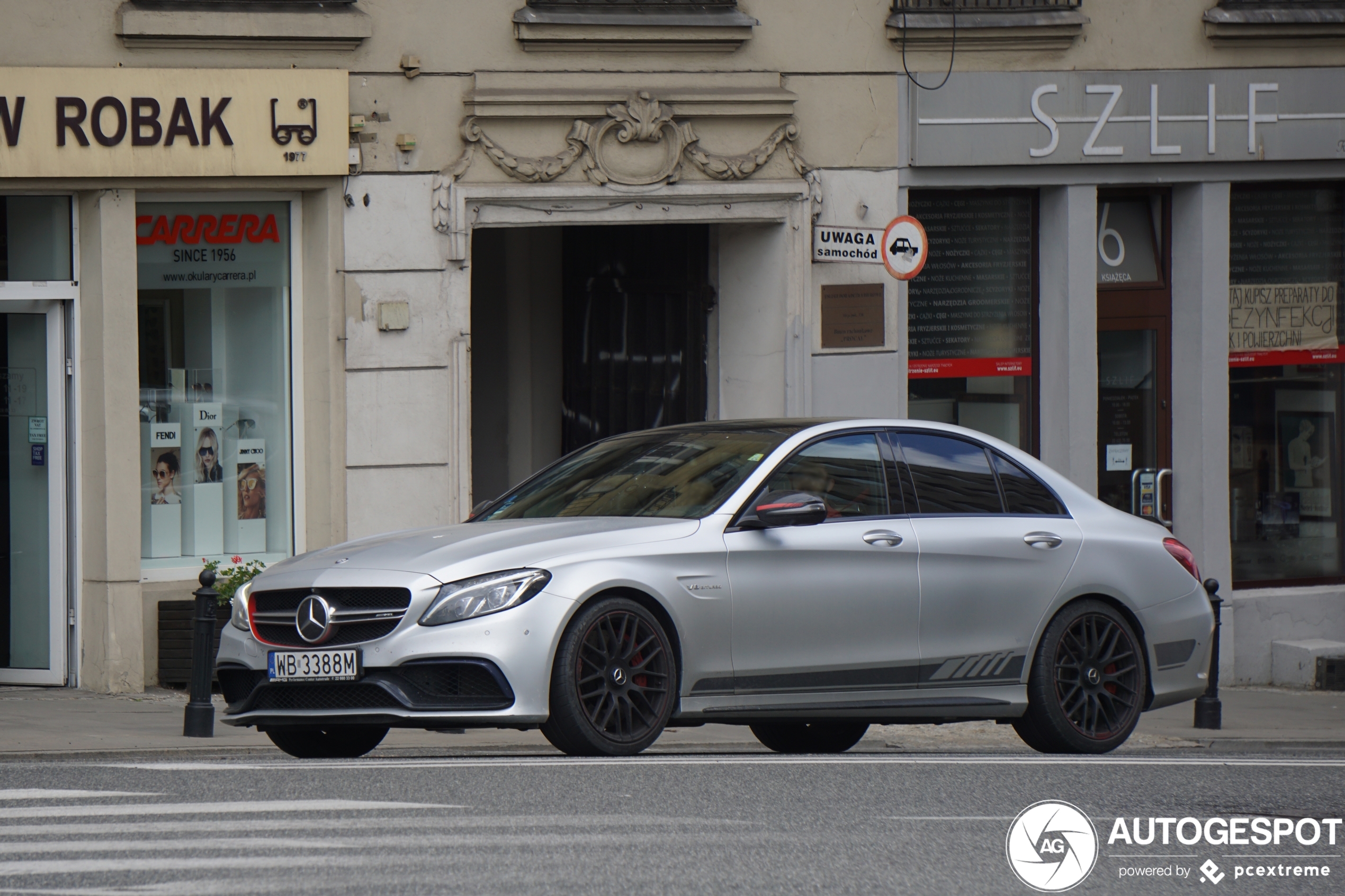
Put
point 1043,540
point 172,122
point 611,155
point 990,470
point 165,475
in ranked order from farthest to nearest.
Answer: point 611,155
point 165,475
point 172,122
point 990,470
point 1043,540

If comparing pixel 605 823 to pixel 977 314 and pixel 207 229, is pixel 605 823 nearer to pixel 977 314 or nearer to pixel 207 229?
pixel 207 229

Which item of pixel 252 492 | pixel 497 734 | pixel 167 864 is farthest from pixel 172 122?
pixel 167 864

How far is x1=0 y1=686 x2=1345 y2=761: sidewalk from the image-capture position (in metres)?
10.1

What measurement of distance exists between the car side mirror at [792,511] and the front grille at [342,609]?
1547 millimetres

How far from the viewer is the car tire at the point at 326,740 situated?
8.42 m

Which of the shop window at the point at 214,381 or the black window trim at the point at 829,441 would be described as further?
the shop window at the point at 214,381

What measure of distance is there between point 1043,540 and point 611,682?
2377 millimetres

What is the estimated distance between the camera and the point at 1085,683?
8.85m

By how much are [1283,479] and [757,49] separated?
5789mm

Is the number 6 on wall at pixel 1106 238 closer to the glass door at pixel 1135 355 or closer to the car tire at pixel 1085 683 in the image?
the glass door at pixel 1135 355

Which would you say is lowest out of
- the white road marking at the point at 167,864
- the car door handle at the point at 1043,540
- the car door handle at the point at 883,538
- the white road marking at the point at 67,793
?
the white road marking at the point at 67,793

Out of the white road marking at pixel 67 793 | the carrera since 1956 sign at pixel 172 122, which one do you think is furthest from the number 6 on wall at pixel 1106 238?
the white road marking at pixel 67 793

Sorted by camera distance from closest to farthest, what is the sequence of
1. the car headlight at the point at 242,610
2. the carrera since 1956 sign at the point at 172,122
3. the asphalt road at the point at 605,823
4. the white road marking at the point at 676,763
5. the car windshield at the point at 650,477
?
the asphalt road at the point at 605,823 < the white road marking at the point at 676,763 < the car headlight at the point at 242,610 < the car windshield at the point at 650,477 < the carrera since 1956 sign at the point at 172,122

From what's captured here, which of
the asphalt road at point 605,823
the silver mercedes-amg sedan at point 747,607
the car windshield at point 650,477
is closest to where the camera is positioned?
the asphalt road at point 605,823
